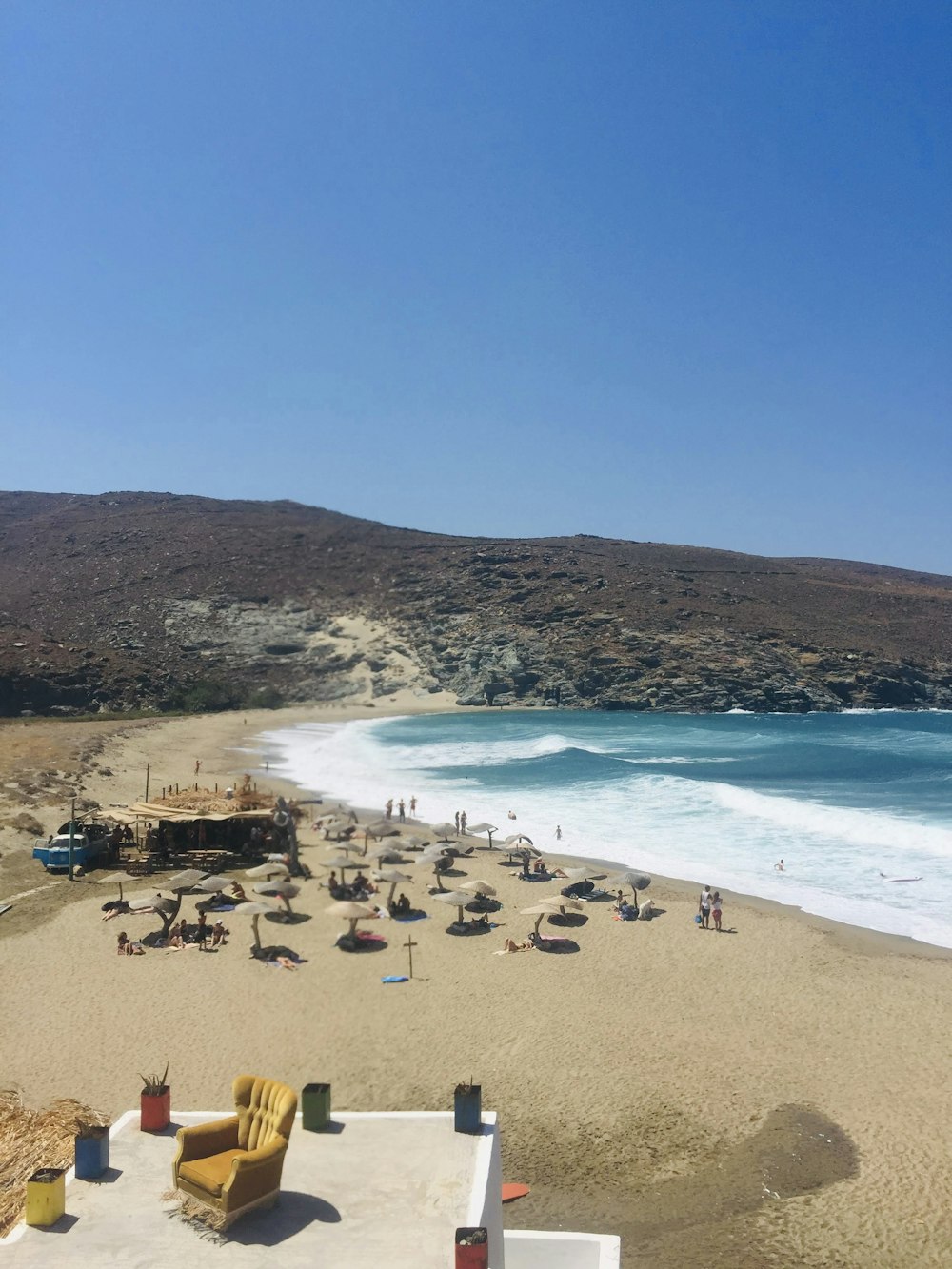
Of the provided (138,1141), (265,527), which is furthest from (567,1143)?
(265,527)

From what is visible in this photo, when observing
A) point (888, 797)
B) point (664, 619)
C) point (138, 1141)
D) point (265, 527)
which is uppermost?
point (265, 527)

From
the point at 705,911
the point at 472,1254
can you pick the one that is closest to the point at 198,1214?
the point at 472,1254

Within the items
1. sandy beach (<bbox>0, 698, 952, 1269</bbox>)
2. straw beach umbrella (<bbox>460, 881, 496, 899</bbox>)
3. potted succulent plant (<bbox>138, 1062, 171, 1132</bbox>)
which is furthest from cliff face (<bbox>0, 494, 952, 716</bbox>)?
potted succulent plant (<bbox>138, 1062, 171, 1132</bbox>)

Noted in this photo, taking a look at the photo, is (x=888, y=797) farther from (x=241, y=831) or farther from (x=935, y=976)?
(x=241, y=831)

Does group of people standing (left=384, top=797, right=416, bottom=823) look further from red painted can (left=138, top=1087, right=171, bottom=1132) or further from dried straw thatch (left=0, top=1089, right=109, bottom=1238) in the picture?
red painted can (left=138, top=1087, right=171, bottom=1132)

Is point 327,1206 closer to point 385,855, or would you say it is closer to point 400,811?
point 385,855
